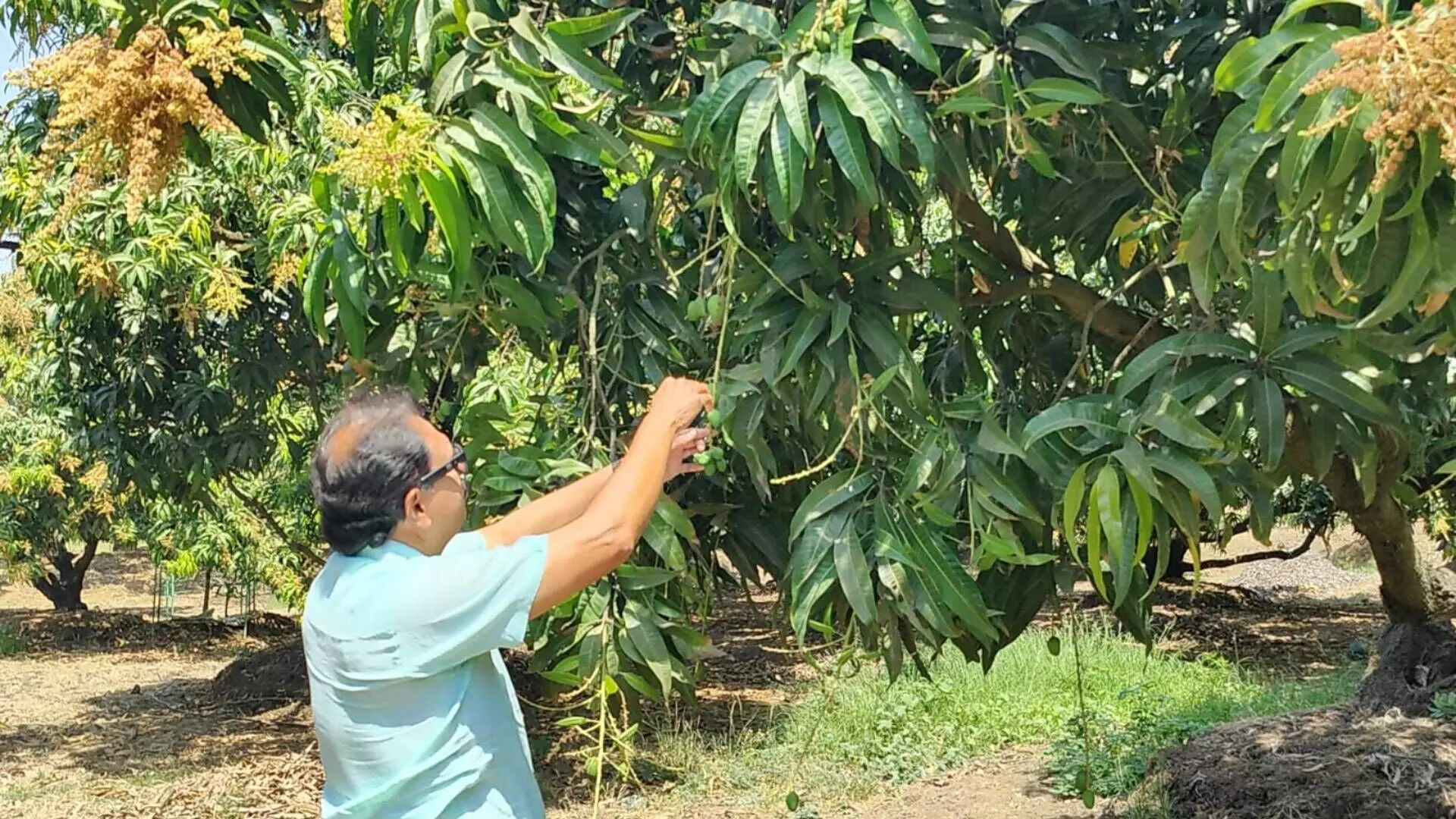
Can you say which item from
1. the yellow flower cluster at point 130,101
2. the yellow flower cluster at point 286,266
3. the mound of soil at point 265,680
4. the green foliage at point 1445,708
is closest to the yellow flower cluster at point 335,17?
the yellow flower cluster at point 130,101

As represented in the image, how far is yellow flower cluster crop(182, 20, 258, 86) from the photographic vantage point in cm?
212

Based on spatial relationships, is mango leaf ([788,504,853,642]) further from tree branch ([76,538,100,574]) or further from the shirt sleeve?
tree branch ([76,538,100,574])

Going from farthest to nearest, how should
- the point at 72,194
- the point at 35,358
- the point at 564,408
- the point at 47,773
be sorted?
the point at 35,358 → the point at 47,773 → the point at 564,408 → the point at 72,194

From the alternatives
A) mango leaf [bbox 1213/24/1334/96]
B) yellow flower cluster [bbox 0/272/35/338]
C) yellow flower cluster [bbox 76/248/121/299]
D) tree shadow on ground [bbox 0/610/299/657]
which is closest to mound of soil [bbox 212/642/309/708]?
tree shadow on ground [bbox 0/610/299/657]

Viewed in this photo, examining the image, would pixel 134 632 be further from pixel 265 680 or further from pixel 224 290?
pixel 224 290

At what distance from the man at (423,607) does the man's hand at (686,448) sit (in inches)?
4.2

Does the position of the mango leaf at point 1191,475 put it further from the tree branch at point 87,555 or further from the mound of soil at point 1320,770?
the tree branch at point 87,555

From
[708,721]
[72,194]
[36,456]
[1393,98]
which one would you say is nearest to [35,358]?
[36,456]

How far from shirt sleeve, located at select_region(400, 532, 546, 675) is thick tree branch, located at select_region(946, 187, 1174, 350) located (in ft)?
3.48

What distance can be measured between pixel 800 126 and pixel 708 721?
19.8ft

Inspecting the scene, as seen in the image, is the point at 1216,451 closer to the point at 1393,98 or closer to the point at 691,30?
the point at 1393,98

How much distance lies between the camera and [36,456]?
9453mm

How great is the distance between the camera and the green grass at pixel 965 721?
565 centimetres

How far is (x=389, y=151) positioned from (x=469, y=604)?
607 mm
